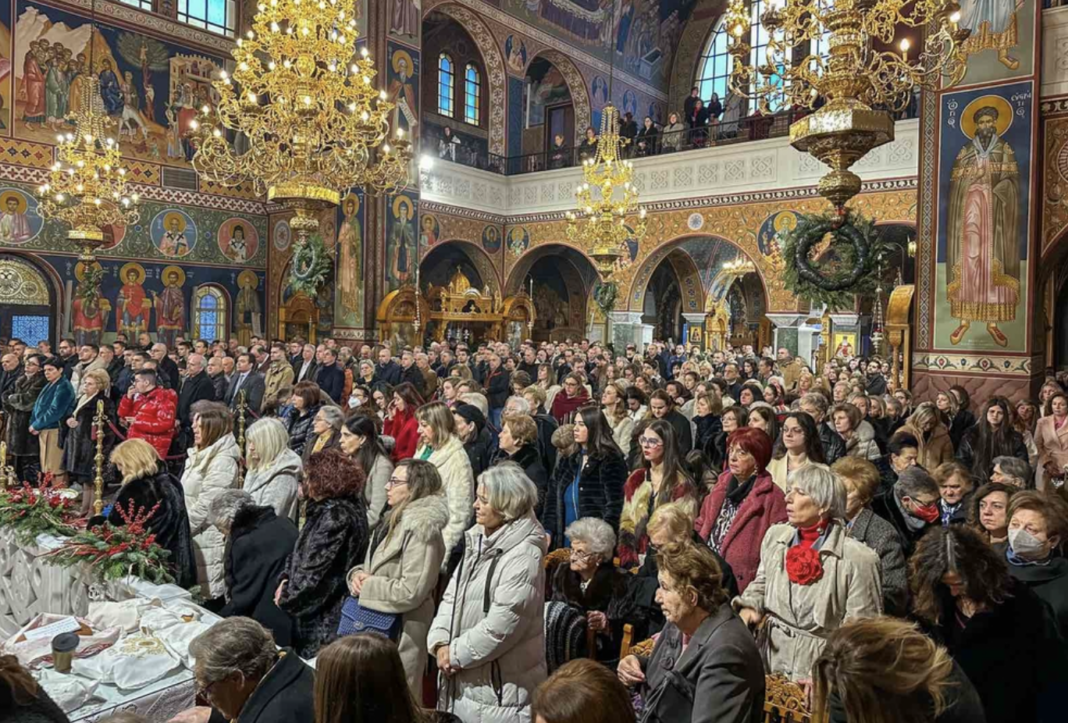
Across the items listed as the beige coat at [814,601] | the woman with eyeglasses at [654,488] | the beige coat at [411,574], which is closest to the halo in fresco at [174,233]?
the woman with eyeglasses at [654,488]

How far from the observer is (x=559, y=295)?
22562 mm

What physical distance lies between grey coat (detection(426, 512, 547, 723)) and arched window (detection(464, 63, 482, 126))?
20.2 m

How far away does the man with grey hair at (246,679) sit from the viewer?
2191 millimetres

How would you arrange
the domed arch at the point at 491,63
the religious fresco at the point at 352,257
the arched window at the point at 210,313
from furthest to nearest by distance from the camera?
the domed arch at the point at 491,63 → the arched window at the point at 210,313 → the religious fresco at the point at 352,257

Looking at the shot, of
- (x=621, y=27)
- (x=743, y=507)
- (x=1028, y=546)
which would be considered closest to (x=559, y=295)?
(x=621, y=27)

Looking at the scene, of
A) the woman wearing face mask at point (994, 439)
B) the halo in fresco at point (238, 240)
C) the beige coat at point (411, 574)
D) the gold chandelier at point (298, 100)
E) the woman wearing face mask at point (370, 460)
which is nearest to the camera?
the beige coat at point (411, 574)

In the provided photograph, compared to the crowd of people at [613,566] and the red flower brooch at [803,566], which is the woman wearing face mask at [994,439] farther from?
the red flower brooch at [803,566]

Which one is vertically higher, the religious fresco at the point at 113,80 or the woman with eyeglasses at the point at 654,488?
the religious fresco at the point at 113,80

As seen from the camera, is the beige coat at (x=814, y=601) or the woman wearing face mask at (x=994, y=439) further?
the woman wearing face mask at (x=994, y=439)

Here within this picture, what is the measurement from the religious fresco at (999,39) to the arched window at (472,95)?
14.7 m

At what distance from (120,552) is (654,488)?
282 cm

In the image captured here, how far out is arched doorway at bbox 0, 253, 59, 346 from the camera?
1447 cm

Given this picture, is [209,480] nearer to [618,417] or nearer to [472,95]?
[618,417]

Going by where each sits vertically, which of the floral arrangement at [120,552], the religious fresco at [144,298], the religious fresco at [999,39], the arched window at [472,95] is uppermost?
the arched window at [472,95]
